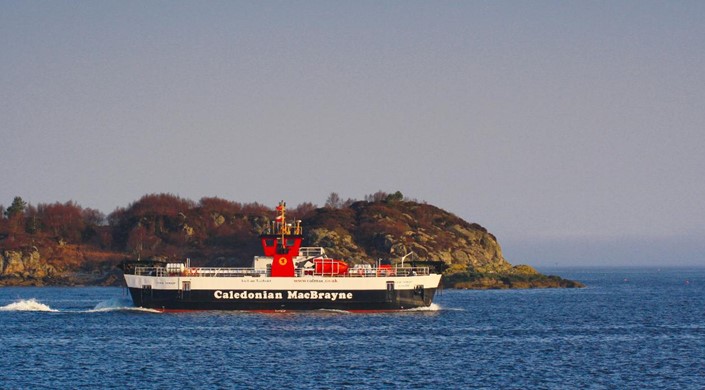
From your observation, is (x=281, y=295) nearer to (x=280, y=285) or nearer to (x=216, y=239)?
(x=280, y=285)

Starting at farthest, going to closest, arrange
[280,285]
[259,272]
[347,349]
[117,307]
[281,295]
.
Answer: [117,307] < [259,272] < [281,295] < [280,285] < [347,349]

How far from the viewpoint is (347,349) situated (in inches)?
2331

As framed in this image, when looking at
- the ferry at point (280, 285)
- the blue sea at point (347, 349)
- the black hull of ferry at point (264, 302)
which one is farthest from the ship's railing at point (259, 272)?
the blue sea at point (347, 349)

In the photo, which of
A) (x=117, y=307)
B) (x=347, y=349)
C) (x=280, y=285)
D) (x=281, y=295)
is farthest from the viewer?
(x=117, y=307)

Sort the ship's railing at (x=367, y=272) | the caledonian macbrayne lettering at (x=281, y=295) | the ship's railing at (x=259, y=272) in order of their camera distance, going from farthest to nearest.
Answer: the ship's railing at (x=367, y=272) < the ship's railing at (x=259, y=272) < the caledonian macbrayne lettering at (x=281, y=295)

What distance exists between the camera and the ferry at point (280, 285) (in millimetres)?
79812

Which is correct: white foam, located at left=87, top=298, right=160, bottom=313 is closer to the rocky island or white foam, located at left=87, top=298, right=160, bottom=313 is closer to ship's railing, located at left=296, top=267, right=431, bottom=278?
ship's railing, located at left=296, top=267, right=431, bottom=278

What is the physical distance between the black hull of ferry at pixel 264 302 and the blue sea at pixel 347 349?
117 centimetres

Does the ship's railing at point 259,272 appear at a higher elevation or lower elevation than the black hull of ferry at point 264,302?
higher

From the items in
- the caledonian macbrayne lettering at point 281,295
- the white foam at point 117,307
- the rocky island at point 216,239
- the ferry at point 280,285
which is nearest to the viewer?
the ferry at point 280,285

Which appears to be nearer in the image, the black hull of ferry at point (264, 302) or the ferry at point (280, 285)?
the ferry at point (280, 285)

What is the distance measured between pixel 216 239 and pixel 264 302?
99080 mm

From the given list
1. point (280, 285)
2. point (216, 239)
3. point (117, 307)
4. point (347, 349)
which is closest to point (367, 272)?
point (280, 285)

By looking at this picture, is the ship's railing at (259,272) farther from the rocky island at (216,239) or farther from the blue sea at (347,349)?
the rocky island at (216,239)
